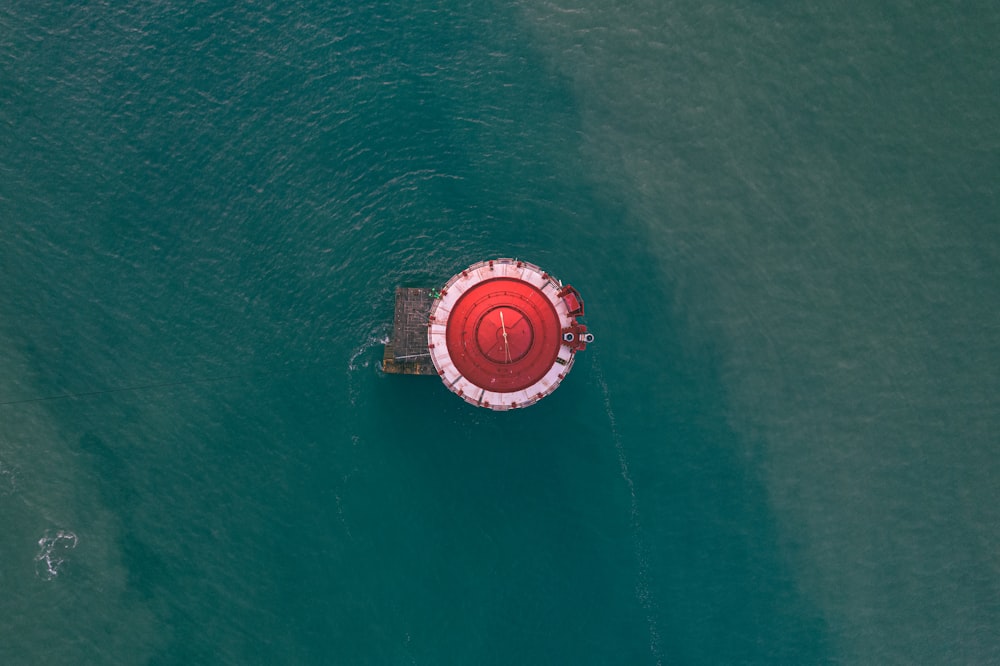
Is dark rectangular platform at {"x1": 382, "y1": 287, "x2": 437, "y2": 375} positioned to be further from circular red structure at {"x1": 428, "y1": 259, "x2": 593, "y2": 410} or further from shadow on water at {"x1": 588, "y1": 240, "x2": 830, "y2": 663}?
shadow on water at {"x1": 588, "y1": 240, "x2": 830, "y2": 663}

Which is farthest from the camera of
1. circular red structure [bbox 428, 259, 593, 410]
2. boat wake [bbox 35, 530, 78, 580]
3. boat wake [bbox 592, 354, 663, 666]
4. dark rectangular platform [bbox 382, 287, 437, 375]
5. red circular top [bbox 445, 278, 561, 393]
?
boat wake [bbox 592, 354, 663, 666]

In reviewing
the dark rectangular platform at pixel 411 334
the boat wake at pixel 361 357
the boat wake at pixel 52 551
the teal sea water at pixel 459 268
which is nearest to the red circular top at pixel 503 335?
the dark rectangular platform at pixel 411 334

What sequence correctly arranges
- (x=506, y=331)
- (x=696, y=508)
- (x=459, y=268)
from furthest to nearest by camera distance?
(x=459, y=268) < (x=696, y=508) < (x=506, y=331)

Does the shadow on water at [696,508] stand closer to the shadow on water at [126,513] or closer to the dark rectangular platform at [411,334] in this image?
the dark rectangular platform at [411,334]

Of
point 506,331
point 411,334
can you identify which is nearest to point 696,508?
point 506,331

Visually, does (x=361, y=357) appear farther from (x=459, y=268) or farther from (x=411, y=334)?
(x=459, y=268)

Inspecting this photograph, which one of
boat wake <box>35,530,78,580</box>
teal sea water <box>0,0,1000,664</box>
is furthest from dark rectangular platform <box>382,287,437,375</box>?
boat wake <box>35,530,78,580</box>

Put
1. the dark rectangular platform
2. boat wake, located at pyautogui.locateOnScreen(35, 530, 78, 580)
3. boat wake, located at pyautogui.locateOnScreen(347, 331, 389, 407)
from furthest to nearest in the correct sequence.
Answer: boat wake, located at pyautogui.locateOnScreen(347, 331, 389, 407) < boat wake, located at pyautogui.locateOnScreen(35, 530, 78, 580) < the dark rectangular platform
